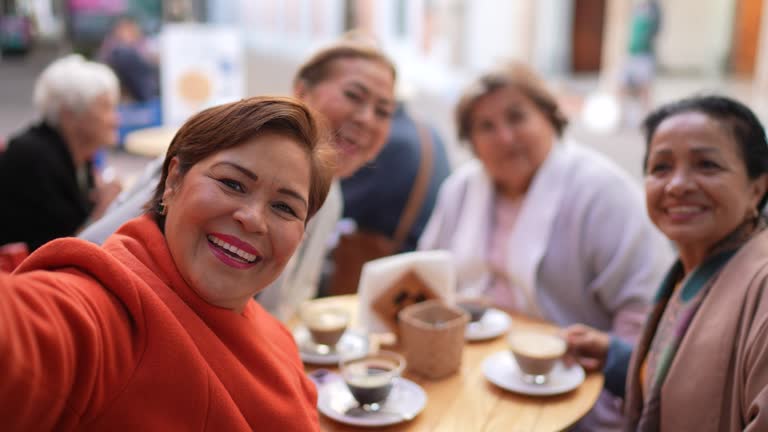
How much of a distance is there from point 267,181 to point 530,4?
5091mm

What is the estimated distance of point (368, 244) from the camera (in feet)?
10.5

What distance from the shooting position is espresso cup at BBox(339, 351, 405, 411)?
1.50 m

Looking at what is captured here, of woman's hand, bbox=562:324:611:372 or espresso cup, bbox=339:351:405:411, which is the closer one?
espresso cup, bbox=339:351:405:411

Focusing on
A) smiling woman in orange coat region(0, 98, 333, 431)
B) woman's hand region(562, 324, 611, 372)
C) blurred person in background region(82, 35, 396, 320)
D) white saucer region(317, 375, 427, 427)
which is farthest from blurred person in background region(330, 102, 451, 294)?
smiling woman in orange coat region(0, 98, 333, 431)

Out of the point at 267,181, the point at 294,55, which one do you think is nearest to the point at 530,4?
the point at 267,181

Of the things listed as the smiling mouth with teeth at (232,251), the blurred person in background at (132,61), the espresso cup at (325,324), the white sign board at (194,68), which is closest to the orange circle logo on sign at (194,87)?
the white sign board at (194,68)

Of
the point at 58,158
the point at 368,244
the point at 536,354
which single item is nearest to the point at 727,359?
→ the point at 536,354

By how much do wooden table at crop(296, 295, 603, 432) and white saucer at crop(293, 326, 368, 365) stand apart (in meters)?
0.04

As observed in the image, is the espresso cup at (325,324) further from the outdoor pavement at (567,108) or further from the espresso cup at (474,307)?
the outdoor pavement at (567,108)

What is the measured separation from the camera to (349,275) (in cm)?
313

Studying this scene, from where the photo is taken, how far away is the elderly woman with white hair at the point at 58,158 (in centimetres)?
304

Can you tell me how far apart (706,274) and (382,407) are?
30.6 inches

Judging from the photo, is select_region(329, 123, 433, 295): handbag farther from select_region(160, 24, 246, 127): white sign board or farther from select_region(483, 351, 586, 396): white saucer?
select_region(160, 24, 246, 127): white sign board

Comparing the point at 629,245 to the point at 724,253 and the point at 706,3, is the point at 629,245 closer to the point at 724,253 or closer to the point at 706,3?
the point at 724,253
